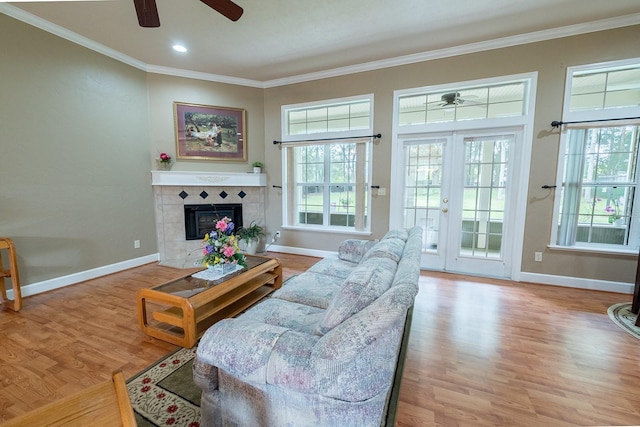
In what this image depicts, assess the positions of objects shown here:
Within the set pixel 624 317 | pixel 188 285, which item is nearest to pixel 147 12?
pixel 188 285

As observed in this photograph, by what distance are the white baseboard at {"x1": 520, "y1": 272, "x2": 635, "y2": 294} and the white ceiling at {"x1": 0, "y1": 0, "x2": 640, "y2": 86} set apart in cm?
273

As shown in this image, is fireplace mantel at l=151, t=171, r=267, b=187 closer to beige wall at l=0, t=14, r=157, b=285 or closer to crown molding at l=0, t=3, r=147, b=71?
beige wall at l=0, t=14, r=157, b=285

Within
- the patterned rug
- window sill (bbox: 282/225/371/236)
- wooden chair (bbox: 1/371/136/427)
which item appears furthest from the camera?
window sill (bbox: 282/225/371/236)

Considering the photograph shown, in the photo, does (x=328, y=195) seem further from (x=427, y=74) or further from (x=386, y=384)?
(x=386, y=384)

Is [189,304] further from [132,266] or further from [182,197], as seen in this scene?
[182,197]

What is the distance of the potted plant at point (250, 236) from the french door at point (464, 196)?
248 centimetres

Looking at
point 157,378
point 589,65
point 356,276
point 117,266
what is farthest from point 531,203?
point 117,266

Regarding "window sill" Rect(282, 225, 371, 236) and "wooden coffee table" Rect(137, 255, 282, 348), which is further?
"window sill" Rect(282, 225, 371, 236)

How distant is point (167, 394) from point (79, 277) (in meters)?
2.77

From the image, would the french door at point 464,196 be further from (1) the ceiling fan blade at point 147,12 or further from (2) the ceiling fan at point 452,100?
(1) the ceiling fan blade at point 147,12

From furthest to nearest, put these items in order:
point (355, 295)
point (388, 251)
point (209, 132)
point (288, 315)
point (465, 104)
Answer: point (209, 132), point (465, 104), point (388, 251), point (288, 315), point (355, 295)

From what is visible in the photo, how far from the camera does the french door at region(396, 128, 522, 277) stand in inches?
141

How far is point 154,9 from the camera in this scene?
2.08 m

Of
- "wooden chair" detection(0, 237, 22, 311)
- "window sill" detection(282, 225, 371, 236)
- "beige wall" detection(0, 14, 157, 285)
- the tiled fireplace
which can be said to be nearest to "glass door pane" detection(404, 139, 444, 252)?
"window sill" detection(282, 225, 371, 236)
